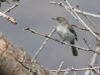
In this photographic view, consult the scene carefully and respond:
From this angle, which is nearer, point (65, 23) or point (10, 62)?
point (10, 62)

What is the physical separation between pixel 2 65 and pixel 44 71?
1.27 feet

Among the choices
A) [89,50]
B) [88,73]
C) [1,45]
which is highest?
[1,45]

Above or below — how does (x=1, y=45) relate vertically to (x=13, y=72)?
above

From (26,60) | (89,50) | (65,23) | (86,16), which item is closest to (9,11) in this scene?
(26,60)

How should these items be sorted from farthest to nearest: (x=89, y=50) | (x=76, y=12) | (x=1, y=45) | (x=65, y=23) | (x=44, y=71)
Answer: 1. (x=65, y=23)
2. (x=76, y=12)
3. (x=89, y=50)
4. (x=44, y=71)
5. (x=1, y=45)

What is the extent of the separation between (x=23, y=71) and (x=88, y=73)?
4.86 feet

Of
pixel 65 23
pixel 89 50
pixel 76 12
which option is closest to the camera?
pixel 89 50

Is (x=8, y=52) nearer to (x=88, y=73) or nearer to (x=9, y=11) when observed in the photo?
(x=9, y=11)

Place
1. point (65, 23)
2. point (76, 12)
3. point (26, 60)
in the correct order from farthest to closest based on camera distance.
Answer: point (65, 23), point (76, 12), point (26, 60)

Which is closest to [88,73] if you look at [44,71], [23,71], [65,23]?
[44,71]

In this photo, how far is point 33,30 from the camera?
10.6 ft

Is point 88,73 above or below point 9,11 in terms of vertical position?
below

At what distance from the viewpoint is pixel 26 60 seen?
1.89 m

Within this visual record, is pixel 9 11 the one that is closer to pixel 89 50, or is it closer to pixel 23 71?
pixel 23 71
